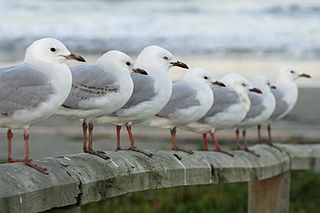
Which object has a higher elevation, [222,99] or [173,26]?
[222,99]

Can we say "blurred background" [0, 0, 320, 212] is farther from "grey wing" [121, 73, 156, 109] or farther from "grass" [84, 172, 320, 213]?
"grey wing" [121, 73, 156, 109]

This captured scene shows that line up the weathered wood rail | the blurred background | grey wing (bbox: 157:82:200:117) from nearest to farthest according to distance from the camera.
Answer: the weathered wood rail → grey wing (bbox: 157:82:200:117) → the blurred background

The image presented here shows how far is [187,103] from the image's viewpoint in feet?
19.0

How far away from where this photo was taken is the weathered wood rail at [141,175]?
3221mm

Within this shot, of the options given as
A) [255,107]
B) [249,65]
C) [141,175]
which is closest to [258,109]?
[255,107]

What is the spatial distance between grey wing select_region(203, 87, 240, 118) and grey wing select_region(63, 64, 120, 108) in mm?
1540

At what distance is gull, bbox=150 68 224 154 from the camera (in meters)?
5.84

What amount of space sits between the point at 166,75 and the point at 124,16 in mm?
31655

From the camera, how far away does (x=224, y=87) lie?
6.85m

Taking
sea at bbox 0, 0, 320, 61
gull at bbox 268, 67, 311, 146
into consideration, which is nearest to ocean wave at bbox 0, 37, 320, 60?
sea at bbox 0, 0, 320, 61

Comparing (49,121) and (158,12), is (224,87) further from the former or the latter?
(158,12)

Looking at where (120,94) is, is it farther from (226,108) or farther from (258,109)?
(258,109)

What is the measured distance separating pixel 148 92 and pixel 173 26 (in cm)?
2825

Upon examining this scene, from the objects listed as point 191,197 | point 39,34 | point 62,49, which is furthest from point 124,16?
point 62,49
